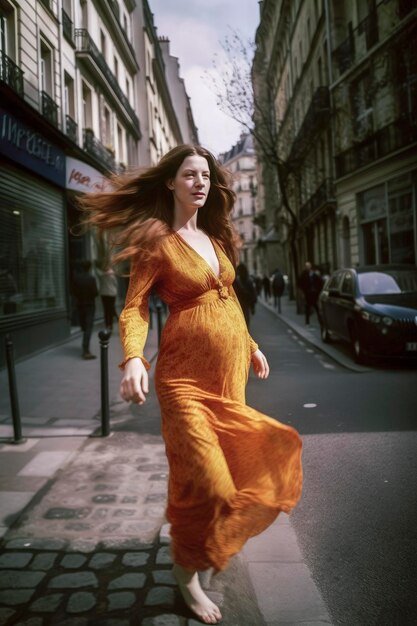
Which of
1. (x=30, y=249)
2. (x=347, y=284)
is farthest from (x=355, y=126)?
(x=30, y=249)

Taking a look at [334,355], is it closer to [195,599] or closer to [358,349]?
[358,349]

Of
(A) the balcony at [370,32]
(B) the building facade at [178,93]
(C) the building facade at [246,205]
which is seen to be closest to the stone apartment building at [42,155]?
(A) the balcony at [370,32]

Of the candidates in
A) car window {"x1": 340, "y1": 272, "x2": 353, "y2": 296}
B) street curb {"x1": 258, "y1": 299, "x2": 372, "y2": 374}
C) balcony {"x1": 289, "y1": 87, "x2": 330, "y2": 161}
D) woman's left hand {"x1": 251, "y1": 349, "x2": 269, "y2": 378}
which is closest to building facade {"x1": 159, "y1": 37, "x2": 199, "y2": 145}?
balcony {"x1": 289, "y1": 87, "x2": 330, "y2": 161}

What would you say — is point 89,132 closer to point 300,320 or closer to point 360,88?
point 300,320

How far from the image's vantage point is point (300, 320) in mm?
20016

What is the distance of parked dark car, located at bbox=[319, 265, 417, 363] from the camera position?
8.86 m

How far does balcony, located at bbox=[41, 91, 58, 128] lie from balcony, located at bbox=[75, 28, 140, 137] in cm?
97

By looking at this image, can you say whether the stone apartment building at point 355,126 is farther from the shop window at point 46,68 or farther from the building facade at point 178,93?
the building facade at point 178,93

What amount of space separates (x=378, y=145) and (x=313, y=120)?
693 centimetres

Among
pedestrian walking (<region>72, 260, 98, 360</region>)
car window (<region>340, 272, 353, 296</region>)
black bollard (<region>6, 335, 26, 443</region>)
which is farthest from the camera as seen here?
pedestrian walking (<region>72, 260, 98, 360</region>)

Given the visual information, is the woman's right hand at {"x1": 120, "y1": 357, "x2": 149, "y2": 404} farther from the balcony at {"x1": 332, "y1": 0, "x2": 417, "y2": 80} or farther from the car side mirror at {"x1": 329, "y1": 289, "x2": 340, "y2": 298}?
the balcony at {"x1": 332, "y1": 0, "x2": 417, "y2": 80}

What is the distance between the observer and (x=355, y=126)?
76.7ft

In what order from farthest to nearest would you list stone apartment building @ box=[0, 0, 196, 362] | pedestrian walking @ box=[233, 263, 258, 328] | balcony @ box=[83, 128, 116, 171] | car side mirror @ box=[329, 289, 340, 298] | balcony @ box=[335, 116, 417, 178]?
balcony @ box=[335, 116, 417, 178], balcony @ box=[83, 128, 116, 171], car side mirror @ box=[329, 289, 340, 298], pedestrian walking @ box=[233, 263, 258, 328], stone apartment building @ box=[0, 0, 196, 362]

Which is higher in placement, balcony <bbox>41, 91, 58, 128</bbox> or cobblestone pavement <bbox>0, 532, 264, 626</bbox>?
balcony <bbox>41, 91, 58, 128</bbox>
